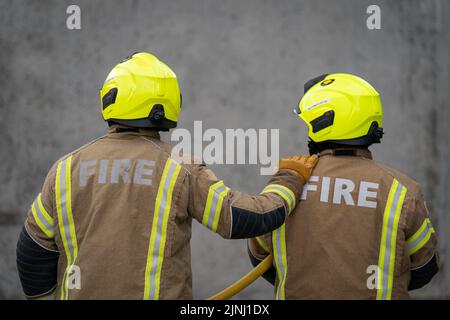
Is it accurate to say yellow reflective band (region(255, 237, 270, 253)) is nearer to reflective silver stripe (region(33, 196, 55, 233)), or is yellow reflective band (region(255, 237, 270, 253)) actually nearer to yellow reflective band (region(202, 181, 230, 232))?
yellow reflective band (region(202, 181, 230, 232))

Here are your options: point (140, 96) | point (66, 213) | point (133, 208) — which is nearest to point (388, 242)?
point (133, 208)

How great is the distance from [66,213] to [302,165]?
3.53 ft

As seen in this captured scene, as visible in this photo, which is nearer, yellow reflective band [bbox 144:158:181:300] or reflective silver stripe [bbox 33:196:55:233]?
yellow reflective band [bbox 144:158:181:300]

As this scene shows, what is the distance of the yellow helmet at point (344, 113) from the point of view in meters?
3.15

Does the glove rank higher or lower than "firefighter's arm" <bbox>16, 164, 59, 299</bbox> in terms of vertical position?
higher

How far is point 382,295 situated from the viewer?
3084 mm

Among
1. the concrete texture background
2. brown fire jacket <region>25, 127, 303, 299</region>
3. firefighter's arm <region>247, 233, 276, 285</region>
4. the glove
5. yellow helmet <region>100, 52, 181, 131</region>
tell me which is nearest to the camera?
brown fire jacket <region>25, 127, 303, 299</region>

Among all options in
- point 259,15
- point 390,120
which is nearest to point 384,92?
point 390,120

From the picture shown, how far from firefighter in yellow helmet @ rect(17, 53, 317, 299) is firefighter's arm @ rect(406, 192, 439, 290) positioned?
509 millimetres

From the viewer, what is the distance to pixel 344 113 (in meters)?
→ 3.14

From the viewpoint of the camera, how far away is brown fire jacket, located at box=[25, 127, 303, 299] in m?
2.94

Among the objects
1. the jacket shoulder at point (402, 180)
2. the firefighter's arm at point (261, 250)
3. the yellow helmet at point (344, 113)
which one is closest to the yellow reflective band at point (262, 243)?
the firefighter's arm at point (261, 250)

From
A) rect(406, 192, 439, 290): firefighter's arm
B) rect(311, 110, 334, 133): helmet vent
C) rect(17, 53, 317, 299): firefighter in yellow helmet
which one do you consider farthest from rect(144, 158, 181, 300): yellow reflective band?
rect(406, 192, 439, 290): firefighter's arm

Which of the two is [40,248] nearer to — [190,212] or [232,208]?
[190,212]
